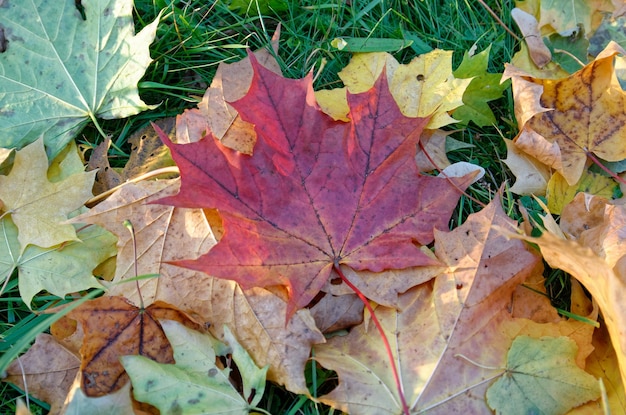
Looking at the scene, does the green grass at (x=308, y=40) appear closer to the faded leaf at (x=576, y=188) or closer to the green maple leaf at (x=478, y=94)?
the green maple leaf at (x=478, y=94)

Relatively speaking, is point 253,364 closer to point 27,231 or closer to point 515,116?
point 27,231

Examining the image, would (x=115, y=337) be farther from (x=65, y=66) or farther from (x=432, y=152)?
(x=432, y=152)

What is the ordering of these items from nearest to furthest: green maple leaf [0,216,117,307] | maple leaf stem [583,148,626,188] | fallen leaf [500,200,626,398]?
1. fallen leaf [500,200,626,398]
2. green maple leaf [0,216,117,307]
3. maple leaf stem [583,148,626,188]

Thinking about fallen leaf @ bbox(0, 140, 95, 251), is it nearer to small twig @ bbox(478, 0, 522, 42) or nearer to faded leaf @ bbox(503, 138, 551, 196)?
faded leaf @ bbox(503, 138, 551, 196)

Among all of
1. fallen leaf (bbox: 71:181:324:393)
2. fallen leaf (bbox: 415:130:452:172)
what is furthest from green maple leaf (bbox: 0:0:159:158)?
fallen leaf (bbox: 415:130:452:172)

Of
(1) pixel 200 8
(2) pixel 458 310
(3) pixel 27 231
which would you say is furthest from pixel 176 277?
(1) pixel 200 8

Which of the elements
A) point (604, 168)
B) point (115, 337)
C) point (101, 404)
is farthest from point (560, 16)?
point (101, 404)

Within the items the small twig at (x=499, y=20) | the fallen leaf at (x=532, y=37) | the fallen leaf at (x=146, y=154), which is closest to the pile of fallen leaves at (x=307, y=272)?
the fallen leaf at (x=146, y=154)
